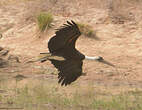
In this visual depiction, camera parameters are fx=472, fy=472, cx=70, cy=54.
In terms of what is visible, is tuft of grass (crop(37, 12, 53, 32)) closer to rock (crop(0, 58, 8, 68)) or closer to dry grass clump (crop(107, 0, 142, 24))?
dry grass clump (crop(107, 0, 142, 24))

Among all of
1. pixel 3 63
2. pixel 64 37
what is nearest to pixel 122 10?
pixel 3 63

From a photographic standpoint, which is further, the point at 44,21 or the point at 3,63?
the point at 44,21

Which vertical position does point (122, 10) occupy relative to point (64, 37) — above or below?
below

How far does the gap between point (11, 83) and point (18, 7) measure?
535 cm

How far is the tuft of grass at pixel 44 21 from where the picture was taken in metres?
13.1

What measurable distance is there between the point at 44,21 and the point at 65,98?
4.96 metres

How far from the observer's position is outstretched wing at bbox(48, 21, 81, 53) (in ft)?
22.0

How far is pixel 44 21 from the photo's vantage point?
516 inches

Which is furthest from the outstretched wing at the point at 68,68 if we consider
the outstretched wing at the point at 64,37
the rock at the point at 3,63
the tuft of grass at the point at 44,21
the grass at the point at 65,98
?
the tuft of grass at the point at 44,21

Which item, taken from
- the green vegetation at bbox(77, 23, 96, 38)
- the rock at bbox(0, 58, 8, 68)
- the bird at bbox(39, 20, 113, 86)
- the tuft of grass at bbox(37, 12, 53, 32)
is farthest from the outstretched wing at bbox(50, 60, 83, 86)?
the tuft of grass at bbox(37, 12, 53, 32)

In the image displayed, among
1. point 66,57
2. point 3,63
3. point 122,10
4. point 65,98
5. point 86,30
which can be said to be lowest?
point 122,10

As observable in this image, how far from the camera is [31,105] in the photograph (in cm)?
810

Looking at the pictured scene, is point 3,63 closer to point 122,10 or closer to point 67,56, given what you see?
point 67,56

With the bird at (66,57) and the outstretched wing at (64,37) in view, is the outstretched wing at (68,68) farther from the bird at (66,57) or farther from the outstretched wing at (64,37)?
the outstretched wing at (64,37)
